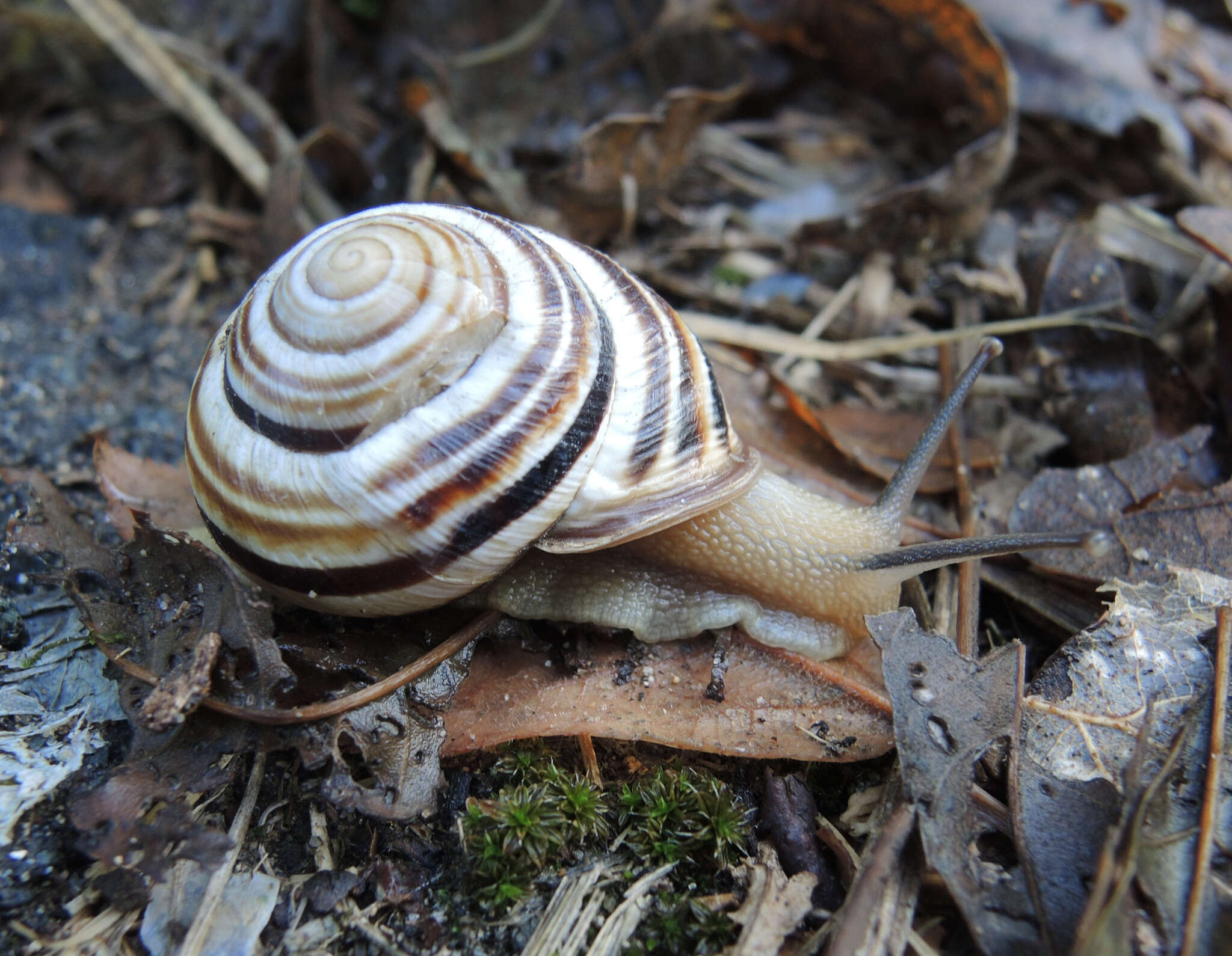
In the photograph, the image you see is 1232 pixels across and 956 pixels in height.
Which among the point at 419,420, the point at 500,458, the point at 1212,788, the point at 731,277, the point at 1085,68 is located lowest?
the point at 1212,788

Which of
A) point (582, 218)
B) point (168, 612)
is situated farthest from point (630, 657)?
point (582, 218)

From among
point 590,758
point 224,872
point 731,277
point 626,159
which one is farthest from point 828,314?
point 224,872

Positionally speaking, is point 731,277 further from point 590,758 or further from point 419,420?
point 590,758

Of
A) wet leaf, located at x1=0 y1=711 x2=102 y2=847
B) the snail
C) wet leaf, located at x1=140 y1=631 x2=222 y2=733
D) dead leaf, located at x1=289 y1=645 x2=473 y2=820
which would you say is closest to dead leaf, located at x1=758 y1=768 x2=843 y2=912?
the snail

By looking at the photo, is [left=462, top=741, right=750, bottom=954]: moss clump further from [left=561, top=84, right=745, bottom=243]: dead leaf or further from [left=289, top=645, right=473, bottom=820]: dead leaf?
[left=561, top=84, right=745, bottom=243]: dead leaf

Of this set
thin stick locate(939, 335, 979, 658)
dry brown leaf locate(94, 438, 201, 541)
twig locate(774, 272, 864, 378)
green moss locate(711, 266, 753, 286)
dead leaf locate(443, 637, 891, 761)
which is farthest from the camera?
green moss locate(711, 266, 753, 286)

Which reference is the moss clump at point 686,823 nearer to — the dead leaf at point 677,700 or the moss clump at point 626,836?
the moss clump at point 626,836
